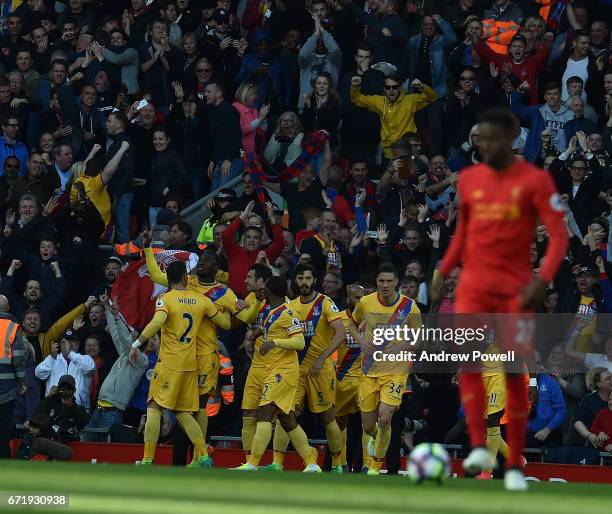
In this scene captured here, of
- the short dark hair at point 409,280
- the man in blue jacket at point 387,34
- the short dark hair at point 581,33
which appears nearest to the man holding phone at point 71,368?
the short dark hair at point 409,280

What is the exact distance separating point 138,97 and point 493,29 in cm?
541

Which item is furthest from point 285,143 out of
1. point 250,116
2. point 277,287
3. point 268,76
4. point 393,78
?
point 277,287

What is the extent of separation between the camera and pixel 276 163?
69.4 feet

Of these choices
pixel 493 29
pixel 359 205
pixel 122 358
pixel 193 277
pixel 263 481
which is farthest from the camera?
pixel 493 29

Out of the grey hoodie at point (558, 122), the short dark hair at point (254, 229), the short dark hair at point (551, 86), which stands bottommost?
the short dark hair at point (254, 229)

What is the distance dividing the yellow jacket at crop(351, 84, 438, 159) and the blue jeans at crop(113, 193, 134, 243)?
12.2 feet

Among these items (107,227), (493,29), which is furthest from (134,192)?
(493,29)

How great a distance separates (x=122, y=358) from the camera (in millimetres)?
18281

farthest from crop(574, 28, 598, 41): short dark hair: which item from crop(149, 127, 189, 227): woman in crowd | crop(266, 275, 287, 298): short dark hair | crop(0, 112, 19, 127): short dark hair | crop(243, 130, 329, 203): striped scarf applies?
crop(0, 112, 19, 127): short dark hair

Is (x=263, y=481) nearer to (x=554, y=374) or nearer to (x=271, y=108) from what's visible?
(x=554, y=374)

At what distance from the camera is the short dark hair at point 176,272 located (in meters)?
15.9

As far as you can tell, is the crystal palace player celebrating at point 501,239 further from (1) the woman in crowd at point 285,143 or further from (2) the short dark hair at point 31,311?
(1) the woman in crowd at point 285,143

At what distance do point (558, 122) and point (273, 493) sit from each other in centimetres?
1159

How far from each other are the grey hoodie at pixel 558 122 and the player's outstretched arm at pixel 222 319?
20.3ft
